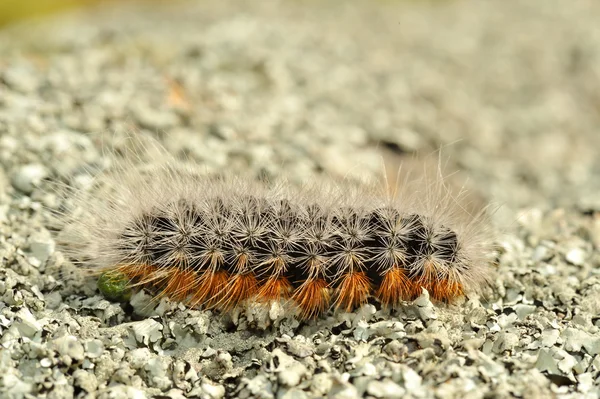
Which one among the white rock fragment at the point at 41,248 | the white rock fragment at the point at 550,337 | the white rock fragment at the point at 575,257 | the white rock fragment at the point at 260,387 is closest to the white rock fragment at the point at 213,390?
the white rock fragment at the point at 260,387

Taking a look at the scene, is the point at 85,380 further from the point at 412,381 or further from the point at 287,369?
the point at 412,381

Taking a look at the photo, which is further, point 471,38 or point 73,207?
point 471,38

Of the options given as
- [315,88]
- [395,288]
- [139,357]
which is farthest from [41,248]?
[315,88]

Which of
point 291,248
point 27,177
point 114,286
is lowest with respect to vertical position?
point 114,286

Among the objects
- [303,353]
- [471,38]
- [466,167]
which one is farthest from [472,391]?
[471,38]

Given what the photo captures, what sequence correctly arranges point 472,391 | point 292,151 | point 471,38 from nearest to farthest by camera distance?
1. point 472,391
2. point 292,151
3. point 471,38

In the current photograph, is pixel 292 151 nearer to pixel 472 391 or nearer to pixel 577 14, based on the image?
pixel 472 391

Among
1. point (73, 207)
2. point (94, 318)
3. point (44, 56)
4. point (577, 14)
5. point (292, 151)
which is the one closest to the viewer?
point (94, 318)

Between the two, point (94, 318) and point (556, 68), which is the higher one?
point (556, 68)
